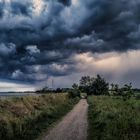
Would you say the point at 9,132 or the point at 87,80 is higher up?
the point at 87,80

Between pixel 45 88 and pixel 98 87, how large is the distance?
107 ft

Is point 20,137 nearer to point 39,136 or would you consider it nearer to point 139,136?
point 39,136

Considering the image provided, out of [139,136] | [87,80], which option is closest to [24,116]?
[139,136]

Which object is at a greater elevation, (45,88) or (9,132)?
(45,88)

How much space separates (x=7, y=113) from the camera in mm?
26594

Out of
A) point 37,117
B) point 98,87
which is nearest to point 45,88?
point 98,87

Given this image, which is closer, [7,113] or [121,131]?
[121,131]

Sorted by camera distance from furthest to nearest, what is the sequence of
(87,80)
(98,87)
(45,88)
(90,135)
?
(87,80) → (98,87) → (45,88) → (90,135)

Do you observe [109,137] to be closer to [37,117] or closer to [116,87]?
[37,117]

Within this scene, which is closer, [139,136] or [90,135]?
[139,136]

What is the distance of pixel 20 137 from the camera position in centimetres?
2084

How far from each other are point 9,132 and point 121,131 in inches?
282

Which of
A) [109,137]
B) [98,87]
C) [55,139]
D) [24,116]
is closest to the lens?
[109,137]

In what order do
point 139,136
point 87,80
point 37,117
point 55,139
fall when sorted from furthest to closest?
point 87,80, point 37,117, point 55,139, point 139,136
